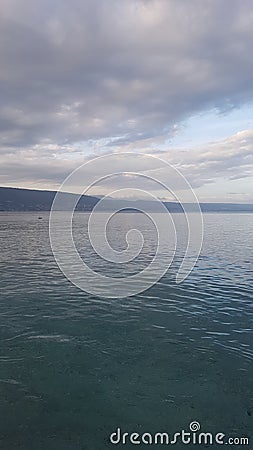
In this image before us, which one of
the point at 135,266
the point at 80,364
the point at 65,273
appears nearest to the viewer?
the point at 80,364

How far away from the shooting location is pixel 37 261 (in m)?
42.5

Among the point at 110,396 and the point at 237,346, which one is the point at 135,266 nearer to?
the point at 237,346

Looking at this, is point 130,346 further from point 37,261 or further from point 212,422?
point 37,261

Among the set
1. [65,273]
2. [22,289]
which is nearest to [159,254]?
[65,273]

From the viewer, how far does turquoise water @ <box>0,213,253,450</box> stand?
11250mm

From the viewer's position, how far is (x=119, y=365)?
49.8ft

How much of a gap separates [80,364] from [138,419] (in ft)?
14.7

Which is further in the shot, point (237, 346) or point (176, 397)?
point (237, 346)

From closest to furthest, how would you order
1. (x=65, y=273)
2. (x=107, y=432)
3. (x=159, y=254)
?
(x=107, y=432) < (x=65, y=273) < (x=159, y=254)

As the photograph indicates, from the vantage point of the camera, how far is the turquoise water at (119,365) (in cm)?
1125

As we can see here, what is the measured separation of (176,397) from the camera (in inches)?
503

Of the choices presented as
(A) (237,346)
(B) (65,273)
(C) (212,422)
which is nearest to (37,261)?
(B) (65,273)

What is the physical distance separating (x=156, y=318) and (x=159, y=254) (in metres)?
27.6

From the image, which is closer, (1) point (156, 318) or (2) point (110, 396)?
(2) point (110, 396)
